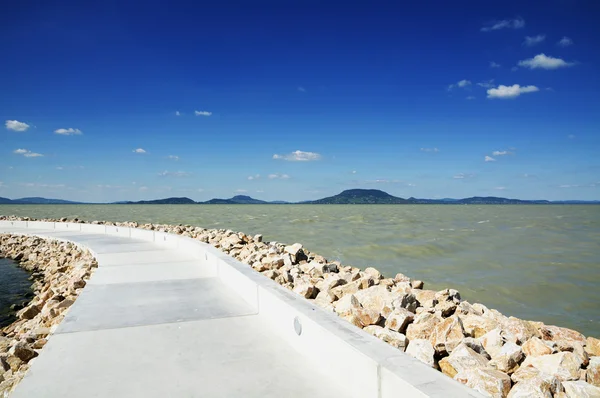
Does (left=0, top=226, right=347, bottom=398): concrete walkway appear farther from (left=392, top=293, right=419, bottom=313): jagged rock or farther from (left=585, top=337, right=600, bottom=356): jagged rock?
(left=585, top=337, right=600, bottom=356): jagged rock

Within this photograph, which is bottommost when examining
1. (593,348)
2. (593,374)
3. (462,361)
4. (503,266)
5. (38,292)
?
(38,292)

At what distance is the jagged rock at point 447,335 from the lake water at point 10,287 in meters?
7.50

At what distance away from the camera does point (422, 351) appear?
3195 mm

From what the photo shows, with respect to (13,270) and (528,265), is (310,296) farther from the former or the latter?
(13,270)

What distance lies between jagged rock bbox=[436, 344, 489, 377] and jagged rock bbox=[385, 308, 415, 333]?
0.78 metres

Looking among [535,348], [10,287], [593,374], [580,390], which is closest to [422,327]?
[535,348]

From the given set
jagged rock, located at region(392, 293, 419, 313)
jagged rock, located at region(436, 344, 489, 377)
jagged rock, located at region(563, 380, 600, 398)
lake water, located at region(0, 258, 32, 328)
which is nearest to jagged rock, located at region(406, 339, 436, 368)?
jagged rock, located at region(436, 344, 489, 377)

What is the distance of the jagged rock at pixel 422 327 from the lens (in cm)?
380

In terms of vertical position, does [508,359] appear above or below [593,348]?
above

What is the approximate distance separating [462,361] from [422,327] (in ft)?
2.73

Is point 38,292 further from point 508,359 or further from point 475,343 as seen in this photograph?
point 508,359

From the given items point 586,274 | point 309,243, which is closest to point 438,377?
point 586,274

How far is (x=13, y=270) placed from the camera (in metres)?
14.1

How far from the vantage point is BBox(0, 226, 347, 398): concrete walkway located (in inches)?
113
